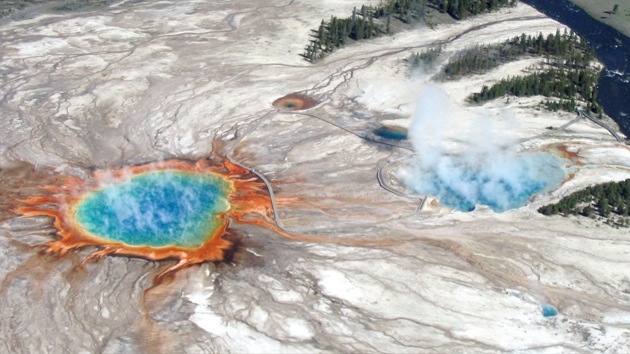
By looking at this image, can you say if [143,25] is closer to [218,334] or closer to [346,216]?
[346,216]

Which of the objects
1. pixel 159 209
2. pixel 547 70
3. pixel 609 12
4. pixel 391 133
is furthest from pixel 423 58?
pixel 159 209

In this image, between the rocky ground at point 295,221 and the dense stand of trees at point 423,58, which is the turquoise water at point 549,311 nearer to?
the rocky ground at point 295,221

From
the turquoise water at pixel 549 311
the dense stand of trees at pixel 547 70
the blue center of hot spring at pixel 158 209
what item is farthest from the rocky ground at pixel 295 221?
the blue center of hot spring at pixel 158 209

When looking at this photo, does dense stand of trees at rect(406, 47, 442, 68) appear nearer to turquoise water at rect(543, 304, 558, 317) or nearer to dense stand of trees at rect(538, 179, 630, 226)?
dense stand of trees at rect(538, 179, 630, 226)

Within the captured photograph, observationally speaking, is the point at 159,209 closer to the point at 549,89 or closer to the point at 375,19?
the point at 549,89

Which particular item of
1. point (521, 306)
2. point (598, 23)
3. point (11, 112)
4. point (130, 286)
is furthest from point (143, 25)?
point (521, 306)

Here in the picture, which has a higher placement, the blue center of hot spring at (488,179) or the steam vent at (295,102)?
the steam vent at (295,102)
